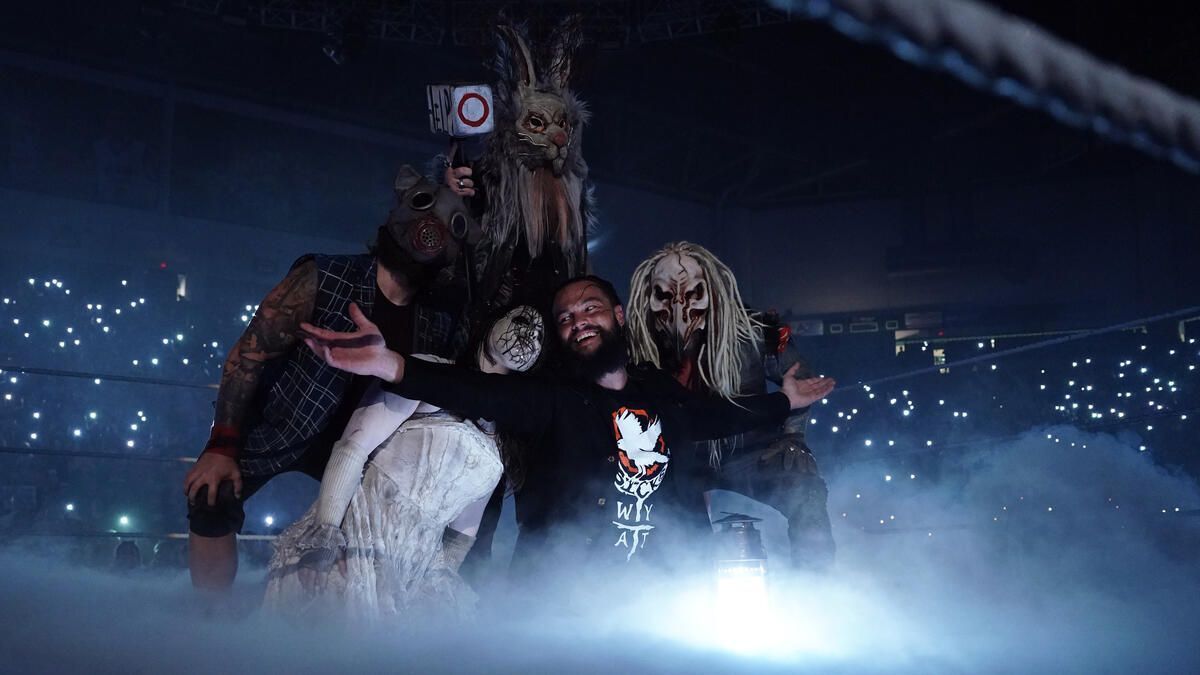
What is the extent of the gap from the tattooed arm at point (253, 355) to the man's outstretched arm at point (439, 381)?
251 millimetres

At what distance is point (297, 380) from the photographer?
2.52 meters

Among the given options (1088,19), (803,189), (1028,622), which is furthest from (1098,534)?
(803,189)

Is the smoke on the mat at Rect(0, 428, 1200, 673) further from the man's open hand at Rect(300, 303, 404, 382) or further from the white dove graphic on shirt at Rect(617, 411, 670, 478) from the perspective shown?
the man's open hand at Rect(300, 303, 404, 382)

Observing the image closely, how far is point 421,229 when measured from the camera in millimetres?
2498

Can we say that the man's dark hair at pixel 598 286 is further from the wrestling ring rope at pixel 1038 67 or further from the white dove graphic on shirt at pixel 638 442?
the wrestling ring rope at pixel 1038 67

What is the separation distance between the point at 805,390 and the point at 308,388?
143 centimetres

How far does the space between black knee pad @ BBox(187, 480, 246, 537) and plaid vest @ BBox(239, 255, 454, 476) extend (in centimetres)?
12

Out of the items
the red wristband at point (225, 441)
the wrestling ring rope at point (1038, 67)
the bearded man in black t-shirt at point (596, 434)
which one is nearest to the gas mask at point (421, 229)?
the bearded man in black t-shirt at point (596, 434)

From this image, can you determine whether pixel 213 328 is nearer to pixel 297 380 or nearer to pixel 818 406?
pixel 818 406

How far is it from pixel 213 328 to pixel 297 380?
7457 millimetres

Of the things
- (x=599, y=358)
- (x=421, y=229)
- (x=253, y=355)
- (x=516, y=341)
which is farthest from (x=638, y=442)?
(x=253, y=355)

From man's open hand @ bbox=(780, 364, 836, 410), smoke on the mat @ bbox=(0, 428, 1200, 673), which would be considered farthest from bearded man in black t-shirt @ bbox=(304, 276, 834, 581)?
man's open hand @ bbox=(780, 364, 836, 410)

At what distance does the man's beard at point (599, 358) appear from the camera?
8.59ft

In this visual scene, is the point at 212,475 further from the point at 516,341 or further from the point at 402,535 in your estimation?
the point at 516,341
